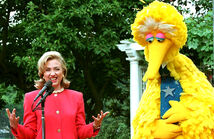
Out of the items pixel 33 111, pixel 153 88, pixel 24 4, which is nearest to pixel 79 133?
pixel 33 111

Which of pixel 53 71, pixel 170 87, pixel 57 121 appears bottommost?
pixel 57 121

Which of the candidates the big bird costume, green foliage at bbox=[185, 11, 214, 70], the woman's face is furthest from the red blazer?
green foliage at bbox=[185, 11, 214, 70]

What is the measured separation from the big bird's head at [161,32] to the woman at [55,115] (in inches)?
24.7

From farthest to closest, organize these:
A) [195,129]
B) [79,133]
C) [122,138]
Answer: [122,138] → [79,133] → [195,129]

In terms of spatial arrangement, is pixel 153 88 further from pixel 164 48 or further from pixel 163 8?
pixel 163 8

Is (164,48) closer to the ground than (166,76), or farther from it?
farther from it

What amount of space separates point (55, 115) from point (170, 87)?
0.90 metres

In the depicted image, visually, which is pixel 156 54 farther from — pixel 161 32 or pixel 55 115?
pixel 55 115

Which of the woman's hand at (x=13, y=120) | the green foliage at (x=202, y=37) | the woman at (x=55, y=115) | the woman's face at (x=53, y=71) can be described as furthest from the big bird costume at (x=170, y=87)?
the green foliage at (x=202, y=37)

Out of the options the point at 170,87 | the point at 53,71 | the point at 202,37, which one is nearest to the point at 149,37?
the point at 170,87

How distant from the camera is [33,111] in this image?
2.70m

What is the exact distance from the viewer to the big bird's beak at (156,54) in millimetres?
2545

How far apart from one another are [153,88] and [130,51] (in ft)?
10.2

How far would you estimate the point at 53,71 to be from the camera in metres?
2.91
